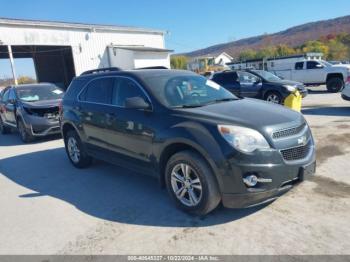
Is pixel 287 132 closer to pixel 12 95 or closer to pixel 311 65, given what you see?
pixel 12 95

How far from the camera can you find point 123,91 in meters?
5.03

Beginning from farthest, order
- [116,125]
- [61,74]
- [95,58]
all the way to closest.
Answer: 1. [61,74]
2. [95,58]
3. [116,125]

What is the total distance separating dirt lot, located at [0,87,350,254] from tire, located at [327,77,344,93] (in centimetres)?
1280

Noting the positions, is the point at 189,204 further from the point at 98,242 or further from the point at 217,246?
the point at 98,242

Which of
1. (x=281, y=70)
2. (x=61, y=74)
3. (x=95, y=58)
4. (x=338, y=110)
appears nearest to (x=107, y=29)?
(x=95, y=58)

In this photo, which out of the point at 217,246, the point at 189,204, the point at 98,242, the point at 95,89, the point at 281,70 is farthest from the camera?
the point at 281,70

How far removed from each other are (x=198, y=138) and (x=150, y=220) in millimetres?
1177

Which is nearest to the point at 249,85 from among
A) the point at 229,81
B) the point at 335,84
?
the point at 229,81

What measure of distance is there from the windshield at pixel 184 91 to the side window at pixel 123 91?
0.67 feet

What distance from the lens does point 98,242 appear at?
11.8 feet

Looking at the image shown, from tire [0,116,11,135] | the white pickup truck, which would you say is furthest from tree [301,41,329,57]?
tire [0,116,11,135]

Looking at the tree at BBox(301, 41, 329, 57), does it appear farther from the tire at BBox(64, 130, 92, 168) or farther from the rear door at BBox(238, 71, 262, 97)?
the tire at BBox(64, 130, 92, 168)

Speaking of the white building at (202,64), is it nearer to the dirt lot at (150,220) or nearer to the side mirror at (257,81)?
the side mirror at (257,81)

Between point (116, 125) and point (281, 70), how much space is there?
742 inches
